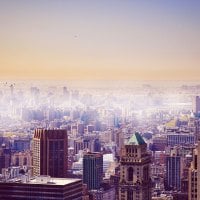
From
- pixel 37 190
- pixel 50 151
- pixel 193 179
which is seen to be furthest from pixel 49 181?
pixel 50 151

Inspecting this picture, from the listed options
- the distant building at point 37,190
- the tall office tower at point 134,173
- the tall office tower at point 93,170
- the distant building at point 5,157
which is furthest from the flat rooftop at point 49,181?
the distant building at point 5,157

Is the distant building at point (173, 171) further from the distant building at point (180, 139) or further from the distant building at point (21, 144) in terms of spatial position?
the distant building at point (21, 144)

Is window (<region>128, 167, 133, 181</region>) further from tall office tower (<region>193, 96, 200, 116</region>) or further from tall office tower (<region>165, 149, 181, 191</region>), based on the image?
tall office tower (<region>193, 96, 200, 116</region>)

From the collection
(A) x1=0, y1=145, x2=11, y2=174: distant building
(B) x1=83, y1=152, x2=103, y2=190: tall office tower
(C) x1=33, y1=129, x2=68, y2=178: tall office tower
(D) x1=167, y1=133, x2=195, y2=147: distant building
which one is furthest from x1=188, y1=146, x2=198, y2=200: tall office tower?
(A) x1=0, y1=145, x2=11, y2=174: distant building

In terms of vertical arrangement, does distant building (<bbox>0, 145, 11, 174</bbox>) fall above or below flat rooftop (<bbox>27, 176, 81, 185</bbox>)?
above

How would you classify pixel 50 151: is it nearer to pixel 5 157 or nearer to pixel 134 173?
pixel 5 157

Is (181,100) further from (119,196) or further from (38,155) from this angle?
(38,155)
